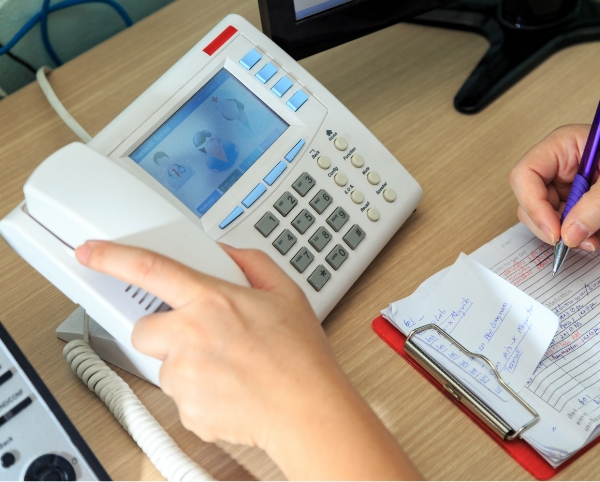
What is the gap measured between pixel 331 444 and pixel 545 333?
0.20 meters

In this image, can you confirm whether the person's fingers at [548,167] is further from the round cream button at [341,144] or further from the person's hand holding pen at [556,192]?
the round cream button at [341,144]

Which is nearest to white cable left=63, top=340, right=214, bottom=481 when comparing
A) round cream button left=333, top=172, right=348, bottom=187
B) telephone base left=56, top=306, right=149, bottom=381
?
telephone base left=56, top=306, right=149, bottom=381

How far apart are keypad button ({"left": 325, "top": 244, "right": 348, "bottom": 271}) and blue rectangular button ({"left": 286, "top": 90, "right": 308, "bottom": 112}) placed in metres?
0.12

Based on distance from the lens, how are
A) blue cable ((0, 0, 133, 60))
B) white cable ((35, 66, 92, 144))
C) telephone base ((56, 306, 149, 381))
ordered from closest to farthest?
telephone base ((56, 306, 149, 381)) < white cable ((35, 66, 92, 144)) < blue cable ((0, 0, 133, 60))

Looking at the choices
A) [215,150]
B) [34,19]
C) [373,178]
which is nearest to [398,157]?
[373,178]

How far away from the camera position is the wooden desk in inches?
17.2

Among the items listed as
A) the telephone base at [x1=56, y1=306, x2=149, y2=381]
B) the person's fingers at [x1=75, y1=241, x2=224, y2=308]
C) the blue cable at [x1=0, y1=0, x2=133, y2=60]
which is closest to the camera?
the person's fingers at [x1=75, y1=241, x2=224, y2=308]

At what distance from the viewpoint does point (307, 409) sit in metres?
0.36

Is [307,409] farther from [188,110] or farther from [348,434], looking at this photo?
[188,110]

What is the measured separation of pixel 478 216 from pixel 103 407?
35cm

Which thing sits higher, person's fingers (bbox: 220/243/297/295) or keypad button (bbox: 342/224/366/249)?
person's fingers (bbox: 220/243/297/295)

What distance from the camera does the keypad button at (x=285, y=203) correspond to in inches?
19.3

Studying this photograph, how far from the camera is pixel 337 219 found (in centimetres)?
51

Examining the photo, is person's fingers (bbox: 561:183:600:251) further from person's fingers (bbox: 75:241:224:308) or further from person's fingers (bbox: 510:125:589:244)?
person's fingers (bbox: 75:241:224:308)
